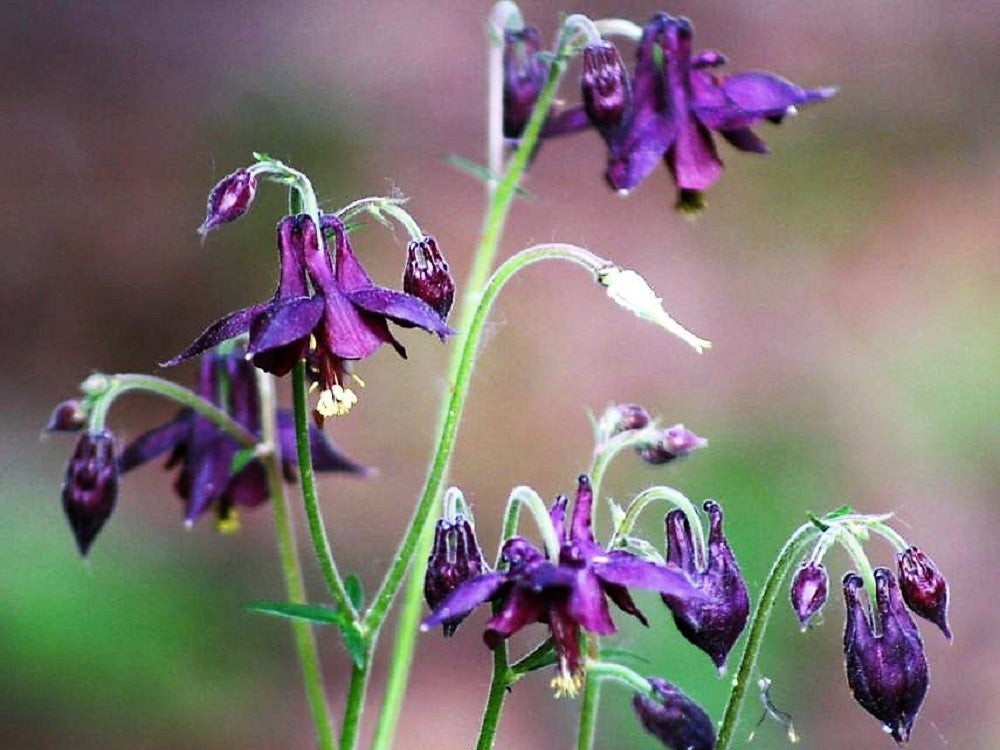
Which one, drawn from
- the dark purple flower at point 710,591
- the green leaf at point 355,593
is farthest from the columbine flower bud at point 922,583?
the green leaf at point 355,593

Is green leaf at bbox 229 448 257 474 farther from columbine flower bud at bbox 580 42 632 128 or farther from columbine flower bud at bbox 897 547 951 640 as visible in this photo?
columbine flower bud at bbox 897 547 951 640

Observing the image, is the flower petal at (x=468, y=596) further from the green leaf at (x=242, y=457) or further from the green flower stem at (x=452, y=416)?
the green leaf at (x=242, y=457)

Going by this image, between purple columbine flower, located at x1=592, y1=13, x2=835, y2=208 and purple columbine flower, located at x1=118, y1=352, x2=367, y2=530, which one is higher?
purple columbine flower, located at x1=592, y1=13, x2=835, y2=208

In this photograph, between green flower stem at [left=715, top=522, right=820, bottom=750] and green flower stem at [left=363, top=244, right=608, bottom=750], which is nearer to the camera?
green flower stem at [left=715, top=522, right=820, bottom=750]

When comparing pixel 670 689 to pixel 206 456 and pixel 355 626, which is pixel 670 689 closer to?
pixel 355 626

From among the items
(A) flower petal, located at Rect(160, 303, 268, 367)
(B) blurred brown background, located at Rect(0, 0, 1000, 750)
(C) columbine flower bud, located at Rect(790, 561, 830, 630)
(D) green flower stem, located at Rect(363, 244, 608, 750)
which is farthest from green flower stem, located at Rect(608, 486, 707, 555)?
(B) blurred brown background, located at Rect(0, 0, 1000, 750)

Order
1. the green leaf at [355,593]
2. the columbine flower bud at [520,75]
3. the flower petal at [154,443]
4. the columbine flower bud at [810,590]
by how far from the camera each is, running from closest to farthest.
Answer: the columbine flower bud at [810,590]
the green leaf at [355,593]
the flower petal at [154,443]
the columbine flower bud at [520,75]
